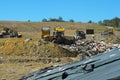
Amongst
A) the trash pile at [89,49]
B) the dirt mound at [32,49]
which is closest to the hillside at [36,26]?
the trash pile at [89,49]

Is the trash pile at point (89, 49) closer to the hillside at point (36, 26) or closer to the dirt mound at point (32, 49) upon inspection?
the dirt mound at point (32, 49)

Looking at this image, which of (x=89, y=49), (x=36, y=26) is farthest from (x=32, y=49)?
(x=36, y=26)

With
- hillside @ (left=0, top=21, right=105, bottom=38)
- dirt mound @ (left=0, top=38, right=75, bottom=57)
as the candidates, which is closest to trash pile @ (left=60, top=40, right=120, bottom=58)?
dirt mound @ (left=0, top=38, right=75, bottom=57)

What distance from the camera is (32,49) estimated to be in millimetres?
32344

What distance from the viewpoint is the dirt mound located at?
31578mm

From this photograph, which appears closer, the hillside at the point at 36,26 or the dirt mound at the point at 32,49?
the dirt mound at the point at 32,49

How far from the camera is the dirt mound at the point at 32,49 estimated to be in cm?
3158

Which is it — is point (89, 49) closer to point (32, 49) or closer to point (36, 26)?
point (32, 49)

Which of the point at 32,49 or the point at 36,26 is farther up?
the point at 32,49

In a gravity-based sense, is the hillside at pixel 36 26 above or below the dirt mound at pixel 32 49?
below

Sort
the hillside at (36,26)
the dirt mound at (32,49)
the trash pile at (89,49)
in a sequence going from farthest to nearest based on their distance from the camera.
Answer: the hillside at (36,26) → the trash pile at (89,49) → the dirt mound at (32,49)

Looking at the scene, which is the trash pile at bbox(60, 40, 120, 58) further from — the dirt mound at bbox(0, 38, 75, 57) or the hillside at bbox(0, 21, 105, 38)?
the hillside at bbox(0, 21, 105, 38)

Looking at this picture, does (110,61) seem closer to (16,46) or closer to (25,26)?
(16,46)

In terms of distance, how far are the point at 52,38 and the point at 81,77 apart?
40.4 metres
